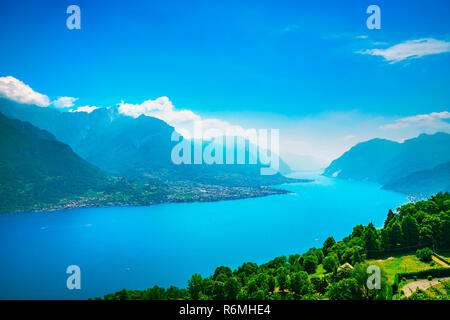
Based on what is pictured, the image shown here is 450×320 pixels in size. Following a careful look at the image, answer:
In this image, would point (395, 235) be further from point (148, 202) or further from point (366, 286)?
point (148, 202)

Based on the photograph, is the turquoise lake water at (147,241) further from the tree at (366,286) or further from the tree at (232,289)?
the tree at (366,286)

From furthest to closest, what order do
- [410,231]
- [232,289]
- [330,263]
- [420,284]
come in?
[410,231] → [330,263] → [232,289] → [420,284]

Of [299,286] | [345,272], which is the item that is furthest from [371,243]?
[299,286]

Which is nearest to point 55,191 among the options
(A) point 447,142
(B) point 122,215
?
(B) point 122,215

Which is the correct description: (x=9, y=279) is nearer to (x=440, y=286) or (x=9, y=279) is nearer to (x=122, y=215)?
(x=122, y=215)

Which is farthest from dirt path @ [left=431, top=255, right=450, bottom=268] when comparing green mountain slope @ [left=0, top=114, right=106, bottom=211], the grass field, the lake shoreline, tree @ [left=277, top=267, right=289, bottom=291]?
green mountain slope @ [left=0, top=114, right=106, bottom=211]

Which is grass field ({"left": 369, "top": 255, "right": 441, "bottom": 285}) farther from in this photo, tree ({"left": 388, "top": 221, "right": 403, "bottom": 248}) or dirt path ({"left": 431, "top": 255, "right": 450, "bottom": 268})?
tree ({"left": 388, "top": 221, "right": 403, "bottom": 248})

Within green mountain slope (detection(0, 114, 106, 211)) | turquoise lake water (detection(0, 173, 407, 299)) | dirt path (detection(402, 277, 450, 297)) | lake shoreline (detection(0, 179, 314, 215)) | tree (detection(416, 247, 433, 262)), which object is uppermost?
green mountain slope (detection(0, 114, 106, 211))

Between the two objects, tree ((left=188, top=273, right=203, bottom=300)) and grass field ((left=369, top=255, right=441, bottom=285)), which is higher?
grass field ((left=369, top=255, right=441, bottom=285))

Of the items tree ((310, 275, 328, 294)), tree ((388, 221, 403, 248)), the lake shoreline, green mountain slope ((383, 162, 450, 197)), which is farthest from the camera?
green mountain slope ((383, 162, 450, 197))
